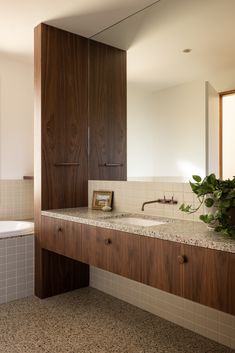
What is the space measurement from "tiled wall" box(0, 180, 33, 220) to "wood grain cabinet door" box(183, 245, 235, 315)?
252cm

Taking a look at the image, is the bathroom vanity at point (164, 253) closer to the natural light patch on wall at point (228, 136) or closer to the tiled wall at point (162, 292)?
the tiled wall at point (162, 292)

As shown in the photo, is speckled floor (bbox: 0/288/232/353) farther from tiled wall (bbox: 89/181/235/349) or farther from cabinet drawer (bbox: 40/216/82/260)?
cabinet drawer (bbox: 40/216/82/260)

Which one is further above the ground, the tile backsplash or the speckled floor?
the tile backsplash

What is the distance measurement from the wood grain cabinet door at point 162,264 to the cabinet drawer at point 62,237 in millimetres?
634

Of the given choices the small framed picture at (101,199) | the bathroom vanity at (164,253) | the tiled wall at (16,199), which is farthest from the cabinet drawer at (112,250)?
the tiled wall at (16,199)

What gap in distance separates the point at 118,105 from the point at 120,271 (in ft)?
5.11

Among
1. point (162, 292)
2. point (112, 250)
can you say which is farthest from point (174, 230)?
point (162, 292)

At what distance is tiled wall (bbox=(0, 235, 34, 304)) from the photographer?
2.63 m

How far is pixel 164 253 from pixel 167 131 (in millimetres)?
1045

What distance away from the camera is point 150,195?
2369 mm

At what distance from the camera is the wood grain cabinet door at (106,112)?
2.83 m

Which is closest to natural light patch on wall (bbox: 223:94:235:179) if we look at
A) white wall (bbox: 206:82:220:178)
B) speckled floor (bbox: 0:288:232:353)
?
white wall (bbox: 206:82:220:178)

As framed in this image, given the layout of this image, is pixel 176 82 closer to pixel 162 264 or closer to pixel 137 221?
pixel 137 221

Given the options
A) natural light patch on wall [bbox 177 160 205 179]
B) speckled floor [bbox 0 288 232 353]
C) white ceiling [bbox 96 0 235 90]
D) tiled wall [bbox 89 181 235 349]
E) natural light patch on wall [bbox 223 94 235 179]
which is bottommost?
→ speckled floor [bbox 0 288 232 353]
